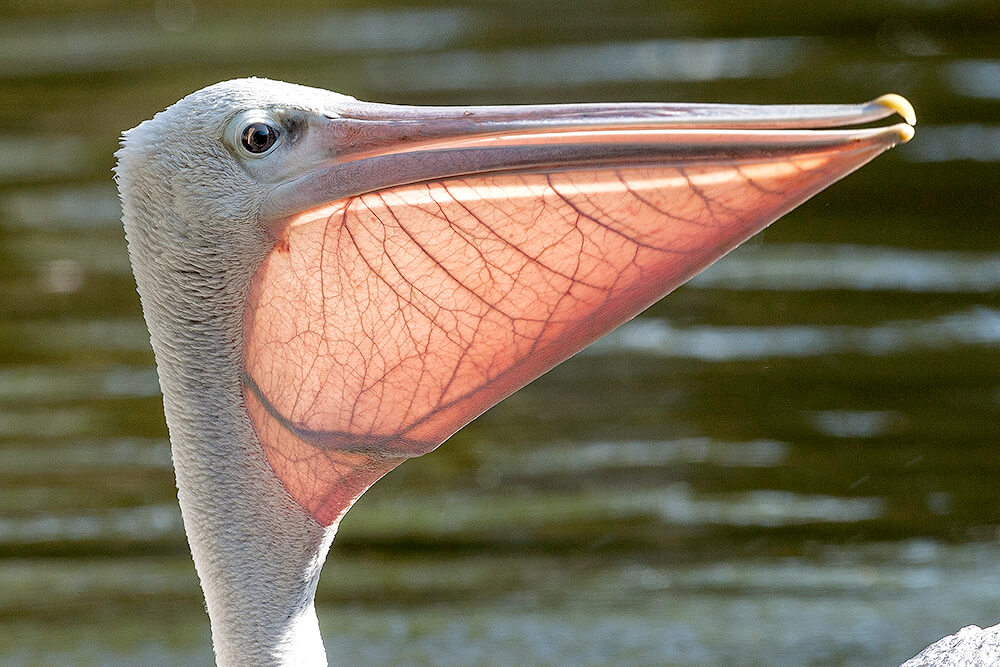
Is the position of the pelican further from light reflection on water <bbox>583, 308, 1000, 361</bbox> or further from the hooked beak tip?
light reflection on water <bbox>583, 308, 1000, 361</bbox>

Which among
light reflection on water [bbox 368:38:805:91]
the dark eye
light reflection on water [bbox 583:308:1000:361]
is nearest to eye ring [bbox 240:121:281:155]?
the dark eye

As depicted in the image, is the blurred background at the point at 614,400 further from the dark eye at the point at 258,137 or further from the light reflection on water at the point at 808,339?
the dark eye at the point at 258,137

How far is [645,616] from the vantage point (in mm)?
4055

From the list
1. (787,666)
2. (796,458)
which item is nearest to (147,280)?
(787,666)

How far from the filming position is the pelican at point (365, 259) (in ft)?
5.90

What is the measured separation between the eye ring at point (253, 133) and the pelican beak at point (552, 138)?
0.18ft

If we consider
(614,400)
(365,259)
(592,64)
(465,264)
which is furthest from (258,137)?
(592,64)

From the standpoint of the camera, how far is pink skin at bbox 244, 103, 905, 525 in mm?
1782

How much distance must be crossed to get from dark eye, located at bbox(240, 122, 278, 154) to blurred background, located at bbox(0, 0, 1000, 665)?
220cm

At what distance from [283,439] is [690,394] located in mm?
3146

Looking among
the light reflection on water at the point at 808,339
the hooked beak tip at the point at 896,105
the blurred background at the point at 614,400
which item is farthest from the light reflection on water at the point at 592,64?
the hooked beak tip at the point at 896,105

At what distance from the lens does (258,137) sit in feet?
6.53

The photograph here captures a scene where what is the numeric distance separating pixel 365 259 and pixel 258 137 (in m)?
0.22

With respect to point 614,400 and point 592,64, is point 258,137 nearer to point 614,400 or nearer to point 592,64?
point 614,400
